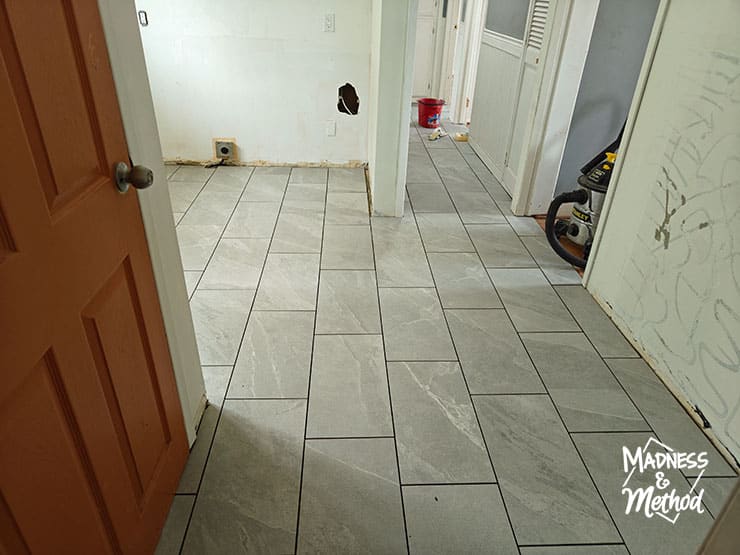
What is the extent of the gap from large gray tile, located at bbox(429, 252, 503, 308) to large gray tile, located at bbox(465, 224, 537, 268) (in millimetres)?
89

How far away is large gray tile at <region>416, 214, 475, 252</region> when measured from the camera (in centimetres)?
293

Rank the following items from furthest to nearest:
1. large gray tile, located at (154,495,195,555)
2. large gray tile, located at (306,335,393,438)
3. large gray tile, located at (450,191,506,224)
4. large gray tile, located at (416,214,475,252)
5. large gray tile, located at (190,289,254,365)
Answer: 1. large gray tile, located at (450,191,506,224)
2. large gray tile, located at (416,214,475,252)
3. large gray tile, located at (190,289,254,365)
4. large gray tile, located at (306,335,393,438)
5. large gray tile, located at (154,495,195,555)

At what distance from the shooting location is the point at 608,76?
293 cm

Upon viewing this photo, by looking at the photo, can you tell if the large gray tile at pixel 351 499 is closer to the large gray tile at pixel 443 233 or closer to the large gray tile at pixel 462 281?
the large gray tile at pixel 462 281

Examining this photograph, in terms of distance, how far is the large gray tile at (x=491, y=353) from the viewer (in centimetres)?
193

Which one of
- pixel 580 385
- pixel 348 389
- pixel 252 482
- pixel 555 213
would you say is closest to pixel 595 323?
pixel 580 385

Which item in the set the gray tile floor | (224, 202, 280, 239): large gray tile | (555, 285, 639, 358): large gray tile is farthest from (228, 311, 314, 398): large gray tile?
(555, 285, 639, 358): large gray tile

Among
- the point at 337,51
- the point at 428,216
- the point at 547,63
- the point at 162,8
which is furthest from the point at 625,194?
the point at 162,8

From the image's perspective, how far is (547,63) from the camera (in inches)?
112

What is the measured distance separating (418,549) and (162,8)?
365 centimetres

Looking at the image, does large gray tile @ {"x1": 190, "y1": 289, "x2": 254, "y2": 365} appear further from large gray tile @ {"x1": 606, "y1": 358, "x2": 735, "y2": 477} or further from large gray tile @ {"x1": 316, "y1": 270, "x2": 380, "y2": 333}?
large gray tile @ {"x1": 606, "y1": 358, "x2": 735, "y2": 477}

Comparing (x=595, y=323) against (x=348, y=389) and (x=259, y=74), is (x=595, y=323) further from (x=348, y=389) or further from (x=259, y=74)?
(x=259, y=74)

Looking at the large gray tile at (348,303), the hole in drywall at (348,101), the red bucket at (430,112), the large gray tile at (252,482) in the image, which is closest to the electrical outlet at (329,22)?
the hole in drywall at (348,101)

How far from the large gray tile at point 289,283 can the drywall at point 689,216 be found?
4.69 feet
